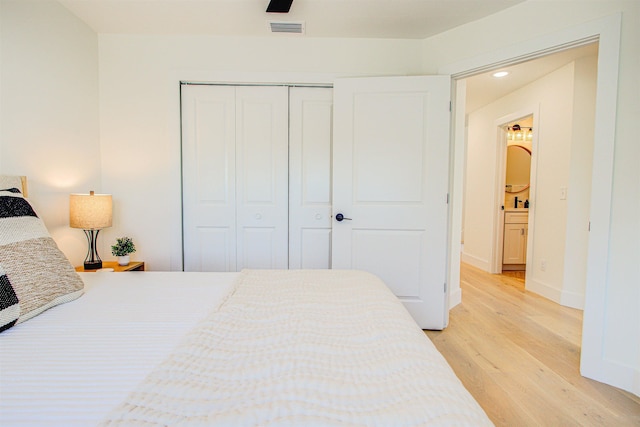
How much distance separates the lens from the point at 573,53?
277 centimetres

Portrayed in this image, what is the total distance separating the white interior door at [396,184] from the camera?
235 cm

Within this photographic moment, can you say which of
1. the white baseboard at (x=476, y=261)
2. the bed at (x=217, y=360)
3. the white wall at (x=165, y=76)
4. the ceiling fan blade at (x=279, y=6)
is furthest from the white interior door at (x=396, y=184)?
the white baseboard at (x=476, y=261)

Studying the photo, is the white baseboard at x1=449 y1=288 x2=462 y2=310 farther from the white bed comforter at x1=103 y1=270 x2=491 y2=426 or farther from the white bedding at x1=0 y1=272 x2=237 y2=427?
the white bedding at x1=0 y1=272 x2=237 y2=427

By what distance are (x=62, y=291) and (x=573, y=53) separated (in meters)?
4.17

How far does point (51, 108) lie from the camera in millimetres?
1990

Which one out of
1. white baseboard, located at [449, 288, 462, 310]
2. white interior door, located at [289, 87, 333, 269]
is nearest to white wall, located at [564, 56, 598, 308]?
white baseboard, located at [449, 288, 462, 310]

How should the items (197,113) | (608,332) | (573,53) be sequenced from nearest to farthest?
(608,332) < (197,113) < (573,53)

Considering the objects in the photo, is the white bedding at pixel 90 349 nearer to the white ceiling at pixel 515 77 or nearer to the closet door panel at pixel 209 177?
the closet door panel at pixel 209 177

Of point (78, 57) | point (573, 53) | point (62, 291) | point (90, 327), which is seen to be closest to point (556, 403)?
point (90, 327)

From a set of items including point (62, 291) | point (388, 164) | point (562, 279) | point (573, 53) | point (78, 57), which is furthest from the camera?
point (562, 279)

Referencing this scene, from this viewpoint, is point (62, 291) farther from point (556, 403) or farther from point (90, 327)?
point (556, 403)

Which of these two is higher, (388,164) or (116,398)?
(388,164)

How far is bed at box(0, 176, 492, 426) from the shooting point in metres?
0.59

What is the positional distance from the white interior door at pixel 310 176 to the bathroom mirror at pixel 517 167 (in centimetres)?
372
